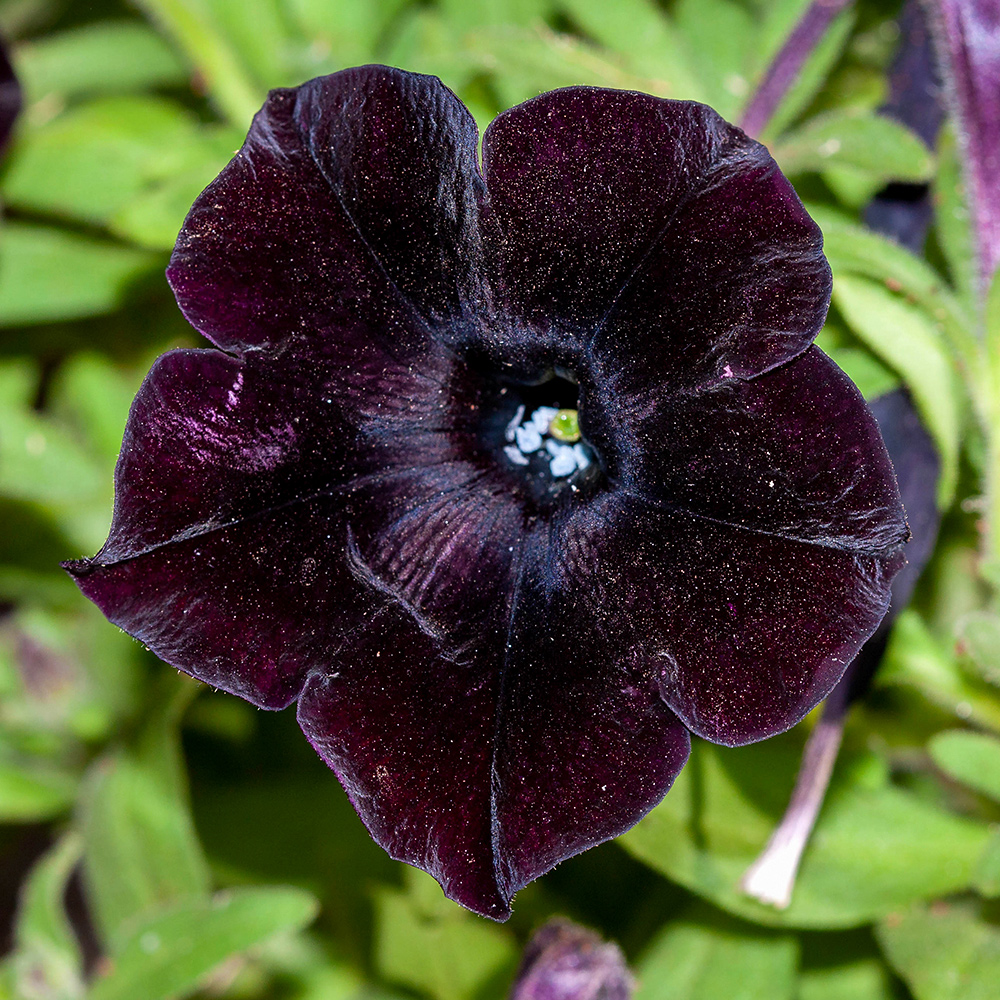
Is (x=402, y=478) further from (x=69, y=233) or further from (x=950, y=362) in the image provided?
(x=69, y=233)

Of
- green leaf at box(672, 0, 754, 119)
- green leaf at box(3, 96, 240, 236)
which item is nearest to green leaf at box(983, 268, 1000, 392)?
green leaf at box(672, 0, 754, 119)

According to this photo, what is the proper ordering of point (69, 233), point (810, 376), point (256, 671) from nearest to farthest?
1. point (810, 376)
2. point (256, 671)
3. point (69, 233)

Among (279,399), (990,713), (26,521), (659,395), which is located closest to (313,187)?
(279,399)

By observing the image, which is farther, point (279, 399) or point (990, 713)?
point (990, 713)

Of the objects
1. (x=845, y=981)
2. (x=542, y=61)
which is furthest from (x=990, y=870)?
(x=542, y=61)

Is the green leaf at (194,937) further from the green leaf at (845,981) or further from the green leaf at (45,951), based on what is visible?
the green leaf at (845,981)

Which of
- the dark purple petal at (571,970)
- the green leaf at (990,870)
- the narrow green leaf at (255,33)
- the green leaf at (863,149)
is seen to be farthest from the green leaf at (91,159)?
the green leaf at (990,870)

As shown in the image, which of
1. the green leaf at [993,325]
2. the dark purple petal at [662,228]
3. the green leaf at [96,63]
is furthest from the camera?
the green leaf at [96,63]
